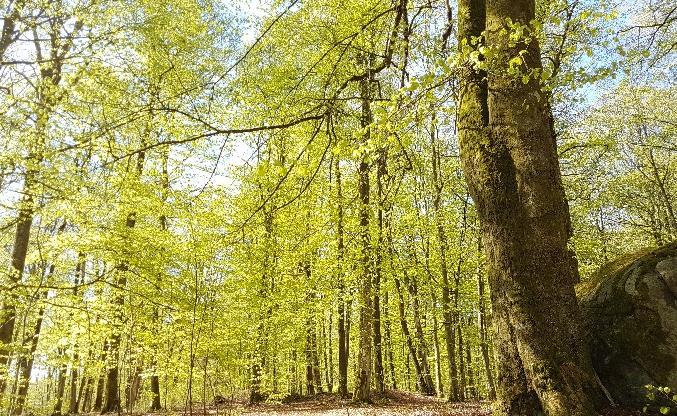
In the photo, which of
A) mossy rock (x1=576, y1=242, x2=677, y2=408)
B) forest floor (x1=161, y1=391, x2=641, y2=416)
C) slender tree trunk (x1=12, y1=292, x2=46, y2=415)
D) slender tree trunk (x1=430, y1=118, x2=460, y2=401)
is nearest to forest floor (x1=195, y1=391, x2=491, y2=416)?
forest floor (x1=161, y1=391, x2=641, y2=416)

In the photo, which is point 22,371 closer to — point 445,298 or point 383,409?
Result: point 383,409

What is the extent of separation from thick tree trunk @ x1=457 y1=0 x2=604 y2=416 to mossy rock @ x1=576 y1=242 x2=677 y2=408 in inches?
32.6

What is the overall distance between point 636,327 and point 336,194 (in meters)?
9.80

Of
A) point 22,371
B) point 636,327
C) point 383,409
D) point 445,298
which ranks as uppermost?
point 445,298

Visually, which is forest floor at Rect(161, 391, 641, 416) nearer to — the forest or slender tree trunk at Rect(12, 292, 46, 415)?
the forest

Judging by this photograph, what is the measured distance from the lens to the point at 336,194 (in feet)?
43.6

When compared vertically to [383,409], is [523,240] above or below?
above

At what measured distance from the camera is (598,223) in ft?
89.9

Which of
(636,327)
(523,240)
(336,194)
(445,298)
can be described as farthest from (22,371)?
(636,327)

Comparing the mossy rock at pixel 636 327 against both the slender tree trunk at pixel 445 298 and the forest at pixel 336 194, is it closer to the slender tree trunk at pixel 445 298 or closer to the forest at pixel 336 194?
the forest at pixel 336 194

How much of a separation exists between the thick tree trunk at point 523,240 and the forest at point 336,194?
0.7 inches

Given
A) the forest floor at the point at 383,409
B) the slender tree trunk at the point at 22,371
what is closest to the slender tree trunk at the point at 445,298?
the forest floor at the point at 383,409

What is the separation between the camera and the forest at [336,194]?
345 centimetres

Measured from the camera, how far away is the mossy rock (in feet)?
12.7
